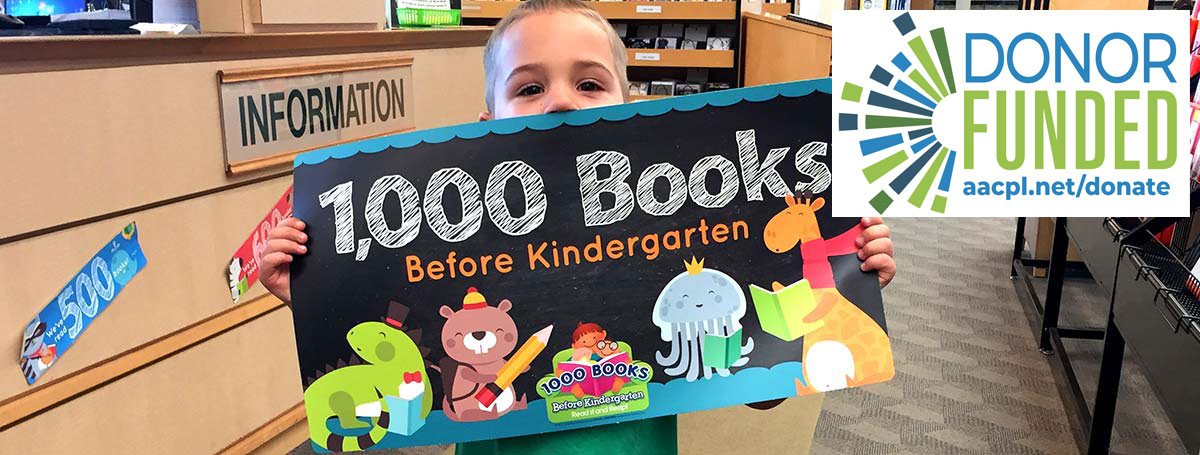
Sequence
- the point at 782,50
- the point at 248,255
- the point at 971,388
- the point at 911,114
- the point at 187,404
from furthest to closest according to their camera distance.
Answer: the point at 782,50
the point at 971,388
the point at 248,255
the point at 187,404
the point at 911,114

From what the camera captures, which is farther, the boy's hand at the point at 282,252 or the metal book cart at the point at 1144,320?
the metal book cart at the point at 1144,320

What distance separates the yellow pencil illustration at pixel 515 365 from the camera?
100 cm

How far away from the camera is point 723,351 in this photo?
1.00 metres

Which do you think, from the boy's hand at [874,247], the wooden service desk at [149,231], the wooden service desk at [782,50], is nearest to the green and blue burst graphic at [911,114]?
the boy's hand at [874,247]

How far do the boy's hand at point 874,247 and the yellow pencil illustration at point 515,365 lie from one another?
0.36 m

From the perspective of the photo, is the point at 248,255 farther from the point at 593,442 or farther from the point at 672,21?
the point at 672,21

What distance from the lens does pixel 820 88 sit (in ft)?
3.24

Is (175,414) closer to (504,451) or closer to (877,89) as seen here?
(504,451)

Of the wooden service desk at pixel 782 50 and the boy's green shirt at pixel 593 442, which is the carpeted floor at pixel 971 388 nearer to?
the wooden service desk at pixel 782 50

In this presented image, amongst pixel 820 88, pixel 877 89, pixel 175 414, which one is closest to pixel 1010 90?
pixel 877 89

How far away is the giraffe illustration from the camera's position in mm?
993

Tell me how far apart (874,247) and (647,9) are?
14.1 feet

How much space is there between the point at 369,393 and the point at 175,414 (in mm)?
1229

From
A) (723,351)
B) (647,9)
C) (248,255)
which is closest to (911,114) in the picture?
(723,351)
